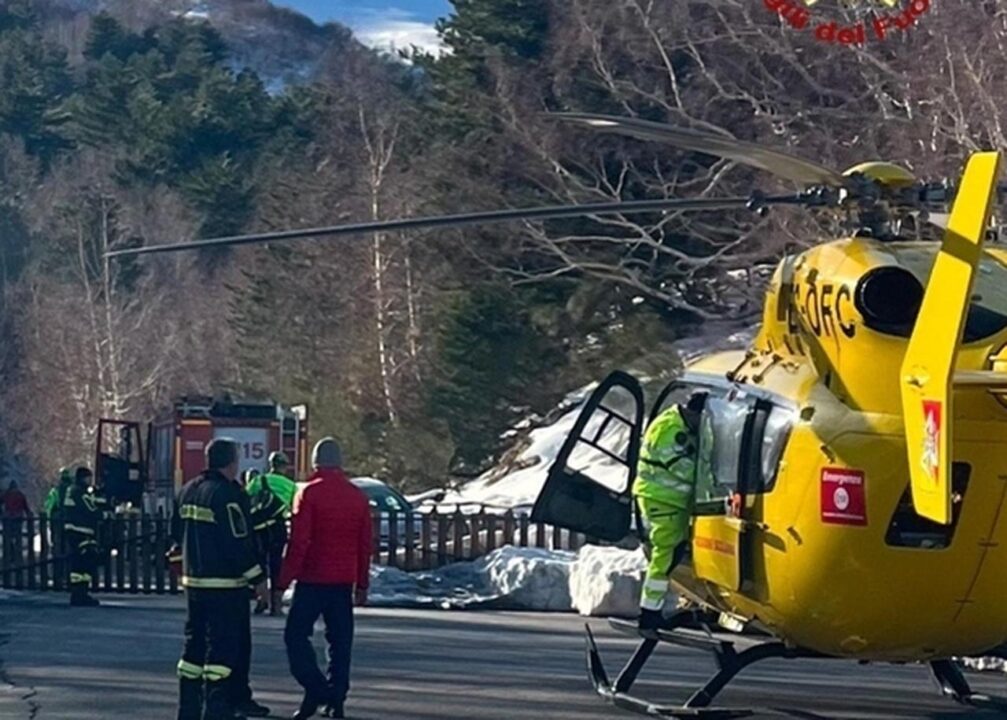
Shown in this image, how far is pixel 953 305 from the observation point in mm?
8867

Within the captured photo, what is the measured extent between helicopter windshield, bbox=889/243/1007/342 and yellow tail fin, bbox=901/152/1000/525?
1.63 metres

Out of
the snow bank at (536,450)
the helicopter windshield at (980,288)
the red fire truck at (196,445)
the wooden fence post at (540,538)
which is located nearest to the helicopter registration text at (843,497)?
the helicopter windshield at (980,288)

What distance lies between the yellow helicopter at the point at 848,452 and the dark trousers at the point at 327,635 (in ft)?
6.02

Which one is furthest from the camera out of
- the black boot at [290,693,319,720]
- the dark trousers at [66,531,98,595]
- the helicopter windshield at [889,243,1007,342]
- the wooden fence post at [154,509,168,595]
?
the wooden fence post at [154,509,168,595]

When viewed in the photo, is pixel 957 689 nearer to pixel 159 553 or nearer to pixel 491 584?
pixel 491 584

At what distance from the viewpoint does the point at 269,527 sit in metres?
14.0

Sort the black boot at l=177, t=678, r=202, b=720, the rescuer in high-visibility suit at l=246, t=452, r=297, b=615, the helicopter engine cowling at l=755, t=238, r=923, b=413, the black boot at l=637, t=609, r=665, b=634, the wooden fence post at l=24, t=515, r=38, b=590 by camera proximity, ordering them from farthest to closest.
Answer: the wooden fence post at l=24, t=515, r=38, b=590 < the rescuer in high-visibility suit at l=246, t=452, r=297, b=615 < the black boot at l=637, t=609, r=665, b=634 < the black boot at l=177, t=678, r=202, b=720 < the helicopter engine cowling at l=755, t=238, r=923, b=413

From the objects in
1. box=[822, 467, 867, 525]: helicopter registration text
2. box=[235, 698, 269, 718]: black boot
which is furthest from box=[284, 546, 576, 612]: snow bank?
box=[822, 467, 867, 525]: helicopter registration text

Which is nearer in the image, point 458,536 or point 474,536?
point 458,536

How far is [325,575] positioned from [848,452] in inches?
133

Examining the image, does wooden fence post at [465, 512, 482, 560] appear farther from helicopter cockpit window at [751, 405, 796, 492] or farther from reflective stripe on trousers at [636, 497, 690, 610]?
helicopter cockpit window at [751, 405, 796, 492]

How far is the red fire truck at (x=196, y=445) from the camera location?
34062mm

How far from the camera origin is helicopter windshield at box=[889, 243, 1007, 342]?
10.7 metres

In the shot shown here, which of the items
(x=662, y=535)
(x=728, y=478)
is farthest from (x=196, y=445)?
(x=728, y=478)
